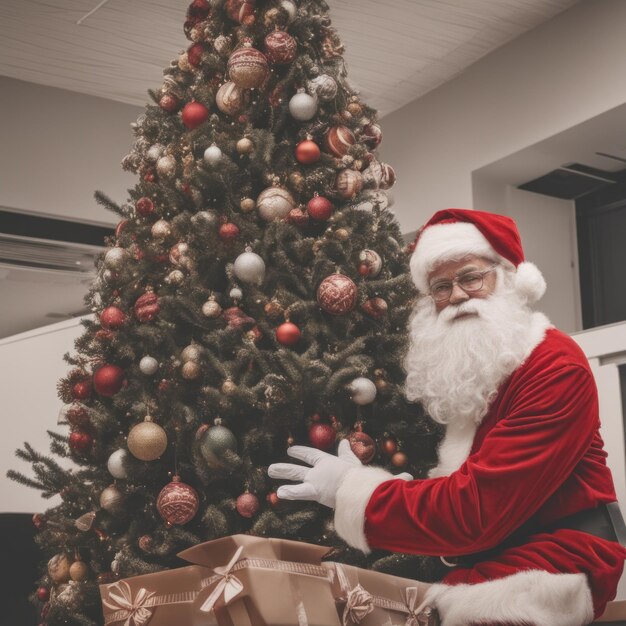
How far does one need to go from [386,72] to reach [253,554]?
298 cm

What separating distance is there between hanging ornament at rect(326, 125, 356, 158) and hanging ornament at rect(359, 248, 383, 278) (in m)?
0.28

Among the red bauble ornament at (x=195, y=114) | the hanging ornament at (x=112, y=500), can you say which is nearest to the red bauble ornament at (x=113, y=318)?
the hanging ornament at (x=112, y=500)

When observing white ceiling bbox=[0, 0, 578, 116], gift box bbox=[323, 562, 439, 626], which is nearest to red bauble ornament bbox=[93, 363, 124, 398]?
gift box bbox=[323, 562, 439, 626]

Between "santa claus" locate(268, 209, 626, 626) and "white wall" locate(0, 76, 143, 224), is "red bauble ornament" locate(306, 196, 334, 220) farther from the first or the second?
"white wall" locate(0, 76, 143, 224)

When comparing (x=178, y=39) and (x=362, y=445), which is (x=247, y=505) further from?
(x=178, y=39)

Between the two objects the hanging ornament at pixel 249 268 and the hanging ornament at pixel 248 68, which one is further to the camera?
the hanging ornament at pixel 248 68

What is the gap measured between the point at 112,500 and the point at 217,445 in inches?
16.2

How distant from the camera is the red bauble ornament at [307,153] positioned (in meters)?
2.43

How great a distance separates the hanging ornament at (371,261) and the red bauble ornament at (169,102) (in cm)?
75

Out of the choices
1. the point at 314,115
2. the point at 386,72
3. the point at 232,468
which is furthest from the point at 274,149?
the point at 386,72

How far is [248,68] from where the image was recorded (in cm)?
243

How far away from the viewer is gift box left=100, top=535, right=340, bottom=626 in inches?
71.4

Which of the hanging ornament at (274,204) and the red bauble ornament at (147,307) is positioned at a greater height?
the hanging ornament at (274,204)

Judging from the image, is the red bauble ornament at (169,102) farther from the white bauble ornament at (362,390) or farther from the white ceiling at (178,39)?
the white ceiling at (178,39)
